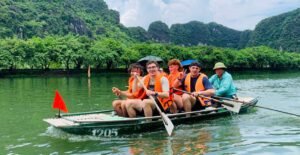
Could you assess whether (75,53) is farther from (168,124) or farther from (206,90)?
(168,124)

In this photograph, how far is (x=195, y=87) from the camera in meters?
12.6

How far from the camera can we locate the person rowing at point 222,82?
1377 cm

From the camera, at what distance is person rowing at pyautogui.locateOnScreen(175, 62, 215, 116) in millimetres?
12172

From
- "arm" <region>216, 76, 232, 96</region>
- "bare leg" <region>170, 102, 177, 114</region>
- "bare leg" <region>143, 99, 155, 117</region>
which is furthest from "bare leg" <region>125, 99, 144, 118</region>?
"arm" <region>216, 76, 232, 96</region>

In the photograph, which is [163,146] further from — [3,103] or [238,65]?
[238,65]

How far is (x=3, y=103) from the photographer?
18.7m

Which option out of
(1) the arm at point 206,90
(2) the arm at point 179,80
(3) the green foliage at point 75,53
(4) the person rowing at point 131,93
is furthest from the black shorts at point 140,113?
(3) the green foliage at point 75,53

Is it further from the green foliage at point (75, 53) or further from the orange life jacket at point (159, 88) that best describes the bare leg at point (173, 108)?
the green foliage at point (75, 53)

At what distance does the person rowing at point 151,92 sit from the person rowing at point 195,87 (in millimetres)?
1285

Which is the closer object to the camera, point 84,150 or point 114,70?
point 84,150

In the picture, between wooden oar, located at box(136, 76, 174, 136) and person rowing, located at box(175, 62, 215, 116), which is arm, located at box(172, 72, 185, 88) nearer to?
person rowing, located at box(175, 62, 215, 116)

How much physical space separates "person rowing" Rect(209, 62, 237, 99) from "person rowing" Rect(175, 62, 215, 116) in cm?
113

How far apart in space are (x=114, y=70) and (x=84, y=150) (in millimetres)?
54900

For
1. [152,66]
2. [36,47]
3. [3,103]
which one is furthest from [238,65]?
[152,66]
